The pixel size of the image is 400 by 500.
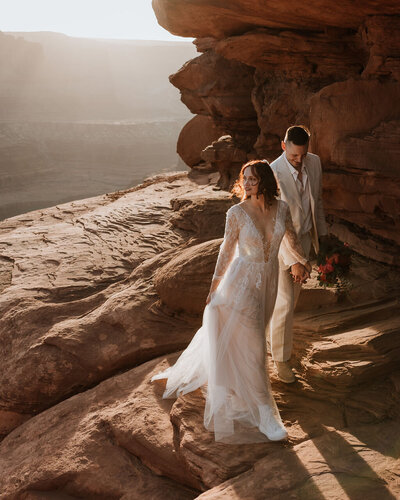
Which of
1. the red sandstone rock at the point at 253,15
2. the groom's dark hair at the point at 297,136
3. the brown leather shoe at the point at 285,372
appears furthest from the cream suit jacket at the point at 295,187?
the red sandstone rock at the point at 253,15

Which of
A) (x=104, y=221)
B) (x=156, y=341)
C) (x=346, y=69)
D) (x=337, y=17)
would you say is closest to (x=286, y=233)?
(x=156, y=341)

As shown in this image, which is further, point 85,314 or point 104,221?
point 104,221

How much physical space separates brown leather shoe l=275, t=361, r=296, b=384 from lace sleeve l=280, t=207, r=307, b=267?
2.95 feet

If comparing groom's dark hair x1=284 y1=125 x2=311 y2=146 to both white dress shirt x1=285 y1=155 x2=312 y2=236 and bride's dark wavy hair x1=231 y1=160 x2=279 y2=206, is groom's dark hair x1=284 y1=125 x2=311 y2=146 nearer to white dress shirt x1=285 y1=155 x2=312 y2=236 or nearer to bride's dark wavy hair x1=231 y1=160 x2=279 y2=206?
white dress shirt x1=285 y1=155 x2=312 y2=236

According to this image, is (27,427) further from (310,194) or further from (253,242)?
(310,194)

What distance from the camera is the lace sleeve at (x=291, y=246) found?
4.15 metres

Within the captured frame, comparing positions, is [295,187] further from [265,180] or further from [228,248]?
[228,248]

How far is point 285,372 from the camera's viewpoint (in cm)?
452

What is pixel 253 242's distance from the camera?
3984mm

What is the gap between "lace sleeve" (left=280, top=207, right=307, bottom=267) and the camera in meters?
4.15

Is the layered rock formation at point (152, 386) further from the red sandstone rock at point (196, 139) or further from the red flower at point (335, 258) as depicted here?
the red sandstone rock at point (196, 139)

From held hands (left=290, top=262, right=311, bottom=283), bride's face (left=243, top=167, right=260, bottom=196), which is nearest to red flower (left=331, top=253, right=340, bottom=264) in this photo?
held hands (left=290, top=262, right=311, bottom=283)

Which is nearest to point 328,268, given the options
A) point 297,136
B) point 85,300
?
point 297,136

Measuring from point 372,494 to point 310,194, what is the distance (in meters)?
2.30
